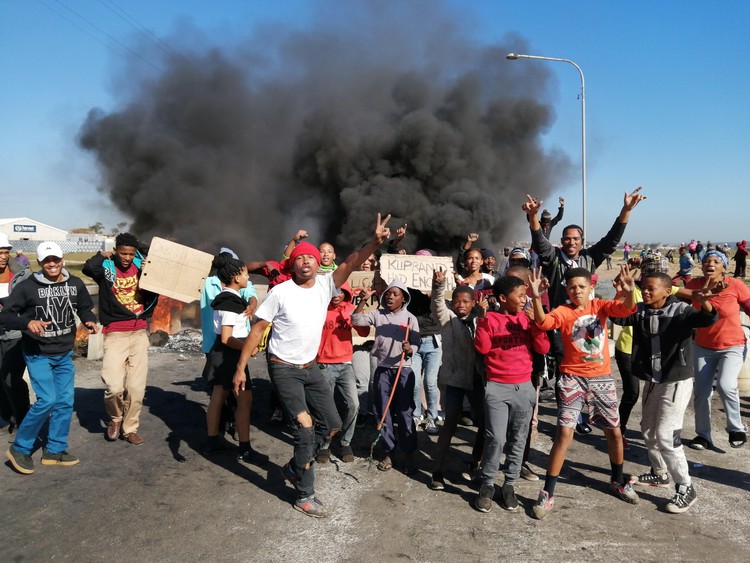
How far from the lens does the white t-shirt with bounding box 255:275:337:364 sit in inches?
148

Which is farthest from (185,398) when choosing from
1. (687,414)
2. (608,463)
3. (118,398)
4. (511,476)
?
(687,414)

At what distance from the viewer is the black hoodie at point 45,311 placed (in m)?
4.30

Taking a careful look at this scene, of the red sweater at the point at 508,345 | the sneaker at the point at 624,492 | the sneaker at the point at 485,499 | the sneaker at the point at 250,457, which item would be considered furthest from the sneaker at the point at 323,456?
the sneaker at the point at 624,492

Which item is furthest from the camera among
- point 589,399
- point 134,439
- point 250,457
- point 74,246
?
point 74,246

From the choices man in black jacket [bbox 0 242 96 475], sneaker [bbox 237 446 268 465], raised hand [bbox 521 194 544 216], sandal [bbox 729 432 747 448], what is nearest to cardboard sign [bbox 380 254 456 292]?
raised hand [bbox 521 194 544 216]

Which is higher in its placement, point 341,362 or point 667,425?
point 341,362

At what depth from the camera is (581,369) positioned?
3.78 m

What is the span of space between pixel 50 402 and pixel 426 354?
3221 millimetres

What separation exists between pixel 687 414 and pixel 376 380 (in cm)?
350

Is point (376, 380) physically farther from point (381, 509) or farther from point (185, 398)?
point (185, 398)

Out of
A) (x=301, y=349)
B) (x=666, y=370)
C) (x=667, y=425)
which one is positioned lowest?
(x=667, y=425)

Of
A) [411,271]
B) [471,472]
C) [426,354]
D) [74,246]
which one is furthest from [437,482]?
[74,246]

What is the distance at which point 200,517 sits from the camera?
3.65m

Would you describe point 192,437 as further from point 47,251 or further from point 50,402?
point 47,251
